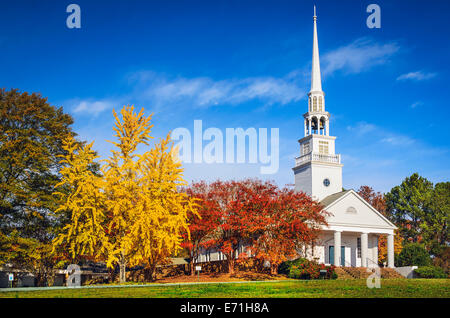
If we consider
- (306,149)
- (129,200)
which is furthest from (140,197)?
(306,149)

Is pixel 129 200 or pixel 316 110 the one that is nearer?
pixel 129 200

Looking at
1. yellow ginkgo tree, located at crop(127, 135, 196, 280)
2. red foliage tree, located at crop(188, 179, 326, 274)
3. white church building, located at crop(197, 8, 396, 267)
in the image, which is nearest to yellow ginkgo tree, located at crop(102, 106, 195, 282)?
yellow ginkgo tree, located at crop(127, 135, 196, 280)

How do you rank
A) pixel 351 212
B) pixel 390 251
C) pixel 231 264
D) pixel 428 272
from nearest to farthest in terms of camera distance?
pixel 231 264
pixel 428 272
pixel 351 212
pixel 390 251

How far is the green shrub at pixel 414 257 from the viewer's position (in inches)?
1727

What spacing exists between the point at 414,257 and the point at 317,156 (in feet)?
44.7

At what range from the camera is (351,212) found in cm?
4288

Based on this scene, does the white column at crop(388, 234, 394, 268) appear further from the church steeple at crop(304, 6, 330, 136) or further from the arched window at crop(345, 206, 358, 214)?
the church steeple at crop(304, 6, 330, 136)

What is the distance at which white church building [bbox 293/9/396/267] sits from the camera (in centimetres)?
4222

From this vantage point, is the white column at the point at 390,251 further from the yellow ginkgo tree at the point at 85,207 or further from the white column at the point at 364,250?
the yellow ginkgo tree at the point at 85,207

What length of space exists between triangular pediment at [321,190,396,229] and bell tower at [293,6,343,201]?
348 centimetres

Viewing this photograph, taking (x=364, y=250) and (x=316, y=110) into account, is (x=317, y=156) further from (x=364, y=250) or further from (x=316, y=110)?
(x=364, y=250)

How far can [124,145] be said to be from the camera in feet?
95.8

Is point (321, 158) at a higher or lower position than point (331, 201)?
higher
